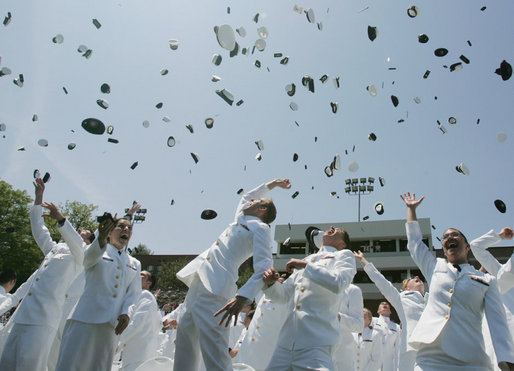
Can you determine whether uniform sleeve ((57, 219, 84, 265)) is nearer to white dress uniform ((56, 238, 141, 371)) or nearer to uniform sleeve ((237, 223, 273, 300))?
white dress uniform ((56, 238, 141, 371))

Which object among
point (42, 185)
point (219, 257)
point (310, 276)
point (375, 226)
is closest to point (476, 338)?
point (310, 276)

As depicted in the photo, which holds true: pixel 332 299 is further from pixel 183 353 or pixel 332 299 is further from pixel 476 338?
pixel 183 353

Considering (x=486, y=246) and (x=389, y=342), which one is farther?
(x=389, y=342)

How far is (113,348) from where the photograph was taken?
430cm

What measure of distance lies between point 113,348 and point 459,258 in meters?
3.76

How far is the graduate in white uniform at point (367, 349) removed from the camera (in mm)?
7920

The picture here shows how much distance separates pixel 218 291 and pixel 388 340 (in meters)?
6.54

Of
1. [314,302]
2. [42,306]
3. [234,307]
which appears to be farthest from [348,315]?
[42,306]

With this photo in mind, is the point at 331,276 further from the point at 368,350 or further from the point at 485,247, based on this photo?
the point at 368,350

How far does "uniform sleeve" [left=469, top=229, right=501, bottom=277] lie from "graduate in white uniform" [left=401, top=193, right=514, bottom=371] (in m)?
1.84

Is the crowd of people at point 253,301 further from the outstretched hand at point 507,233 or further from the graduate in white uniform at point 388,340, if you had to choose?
the graduate in white uniform at point 388,340

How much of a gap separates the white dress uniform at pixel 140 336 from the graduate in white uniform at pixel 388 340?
15.7 feet

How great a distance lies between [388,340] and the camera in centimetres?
884

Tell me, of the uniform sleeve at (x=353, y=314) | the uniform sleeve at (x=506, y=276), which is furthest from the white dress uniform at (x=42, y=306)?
the uniform sleeve at (x=506, y=276)
